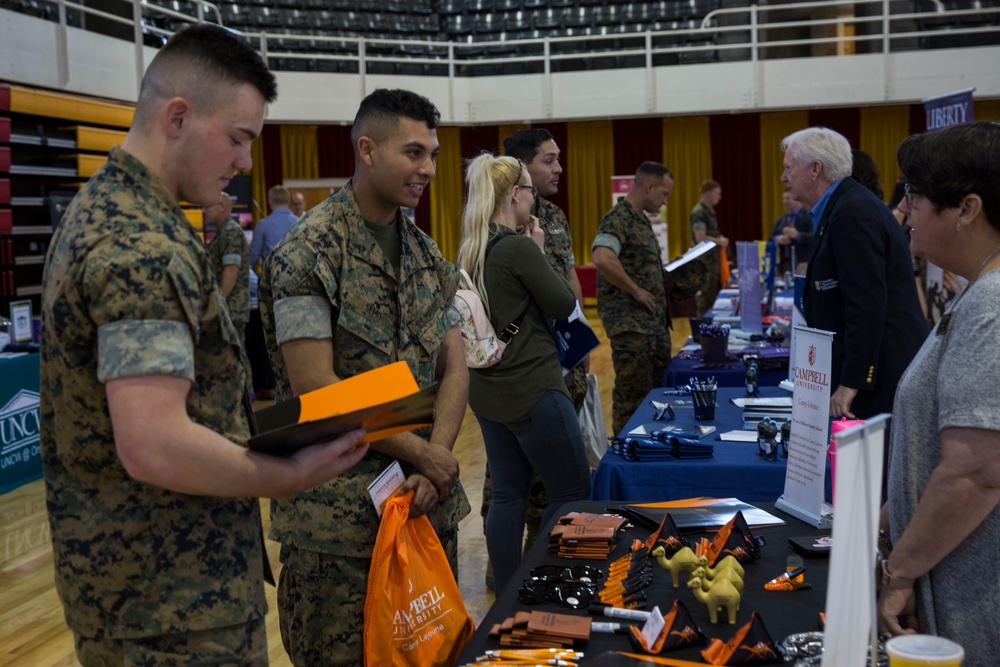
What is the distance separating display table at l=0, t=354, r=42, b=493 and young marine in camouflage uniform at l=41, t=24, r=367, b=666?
418 centimetres

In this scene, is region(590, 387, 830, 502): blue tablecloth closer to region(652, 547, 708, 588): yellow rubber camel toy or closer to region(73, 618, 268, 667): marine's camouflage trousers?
region(652, 547, 708, 588): yellow rubber camel toy

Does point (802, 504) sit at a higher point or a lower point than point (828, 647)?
lower

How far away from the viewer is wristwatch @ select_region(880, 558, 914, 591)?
4.57 ft

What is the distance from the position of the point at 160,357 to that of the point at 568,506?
1260mm

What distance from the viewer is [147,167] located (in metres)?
1.29

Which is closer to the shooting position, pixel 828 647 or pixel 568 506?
pixel 828 647

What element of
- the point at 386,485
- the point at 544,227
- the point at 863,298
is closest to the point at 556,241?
the point at 544,227

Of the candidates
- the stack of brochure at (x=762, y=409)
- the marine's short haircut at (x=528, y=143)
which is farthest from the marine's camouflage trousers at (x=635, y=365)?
the stack of brochure at (x=762, y=409)

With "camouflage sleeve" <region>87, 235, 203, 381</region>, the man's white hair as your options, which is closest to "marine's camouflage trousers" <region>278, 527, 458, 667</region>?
"camouflage sleeve" <region>87, 235, 203, 381</region>

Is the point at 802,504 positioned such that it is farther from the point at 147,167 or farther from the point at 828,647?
the point at 147,167

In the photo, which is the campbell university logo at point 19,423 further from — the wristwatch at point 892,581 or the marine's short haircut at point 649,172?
the wristwatch at point 892,581

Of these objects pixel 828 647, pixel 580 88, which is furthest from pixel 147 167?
pixel 580 88

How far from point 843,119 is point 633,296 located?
1066cm

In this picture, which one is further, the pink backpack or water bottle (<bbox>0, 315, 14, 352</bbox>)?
water bottle (<bbox>0, 315, 14, 352</bbox>)
